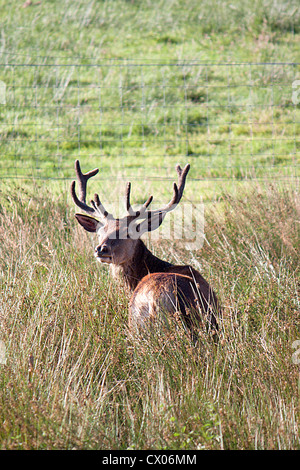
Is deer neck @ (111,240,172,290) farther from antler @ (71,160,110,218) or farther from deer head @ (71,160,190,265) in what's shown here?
antler @ (71,160,110,218)

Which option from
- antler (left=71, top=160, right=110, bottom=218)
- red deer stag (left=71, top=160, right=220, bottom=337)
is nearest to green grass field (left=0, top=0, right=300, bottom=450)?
red deer stag (left=71, top=160, right=220, bottom=337)

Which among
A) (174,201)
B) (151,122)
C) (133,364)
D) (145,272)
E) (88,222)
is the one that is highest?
(151,122)

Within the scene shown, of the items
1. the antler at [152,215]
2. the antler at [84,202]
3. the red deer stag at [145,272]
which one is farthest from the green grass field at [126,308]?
the antler at [152,215]

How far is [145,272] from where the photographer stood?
16.7ft

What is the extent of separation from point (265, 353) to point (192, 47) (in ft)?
38.1

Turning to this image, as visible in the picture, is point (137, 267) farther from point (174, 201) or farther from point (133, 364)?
point (133, 364)

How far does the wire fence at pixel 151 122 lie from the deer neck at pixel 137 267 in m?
3.84

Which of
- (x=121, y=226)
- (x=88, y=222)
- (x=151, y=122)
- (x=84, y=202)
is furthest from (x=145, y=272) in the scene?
(x=151, y=122)

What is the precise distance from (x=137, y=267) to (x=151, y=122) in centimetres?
646

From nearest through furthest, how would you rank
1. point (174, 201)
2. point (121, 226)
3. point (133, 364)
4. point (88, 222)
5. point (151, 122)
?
point (133, 364)
point (121, 226)
point (174, 201)
point (88, 222)
point (151, 122)

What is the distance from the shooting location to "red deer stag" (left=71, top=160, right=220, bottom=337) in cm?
394

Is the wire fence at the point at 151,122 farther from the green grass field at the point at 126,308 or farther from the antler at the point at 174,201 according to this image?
the antler at the point at 174,201

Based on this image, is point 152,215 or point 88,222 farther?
point 88,222

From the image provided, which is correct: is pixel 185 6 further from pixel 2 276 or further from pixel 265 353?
pixel 265 353
